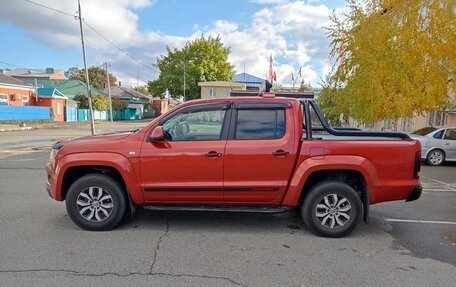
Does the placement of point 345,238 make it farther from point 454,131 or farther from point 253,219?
point 454,131

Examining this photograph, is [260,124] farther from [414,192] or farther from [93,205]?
[93,205]

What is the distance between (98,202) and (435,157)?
1158cm

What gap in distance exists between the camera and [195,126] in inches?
177

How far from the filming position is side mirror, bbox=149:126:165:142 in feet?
14.1

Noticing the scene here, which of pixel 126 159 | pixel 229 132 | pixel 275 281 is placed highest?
pixel 229 132

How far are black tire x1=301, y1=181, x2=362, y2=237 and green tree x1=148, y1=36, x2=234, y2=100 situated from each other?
42.6 m

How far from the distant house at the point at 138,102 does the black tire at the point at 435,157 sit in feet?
184

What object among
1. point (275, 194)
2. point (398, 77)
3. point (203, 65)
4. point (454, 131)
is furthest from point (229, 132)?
point (203, 65)

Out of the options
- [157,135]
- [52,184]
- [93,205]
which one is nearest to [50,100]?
[52,184]

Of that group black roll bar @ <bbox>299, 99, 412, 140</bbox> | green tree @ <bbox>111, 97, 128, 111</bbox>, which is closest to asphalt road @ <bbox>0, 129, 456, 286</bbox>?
black roll bar @ <bbox>299, 99, 412, 140</bbox>

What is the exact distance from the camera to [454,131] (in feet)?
38.8

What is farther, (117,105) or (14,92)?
(117,105)

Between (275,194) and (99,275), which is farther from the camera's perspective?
(275,194)

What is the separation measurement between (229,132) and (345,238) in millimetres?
2111
